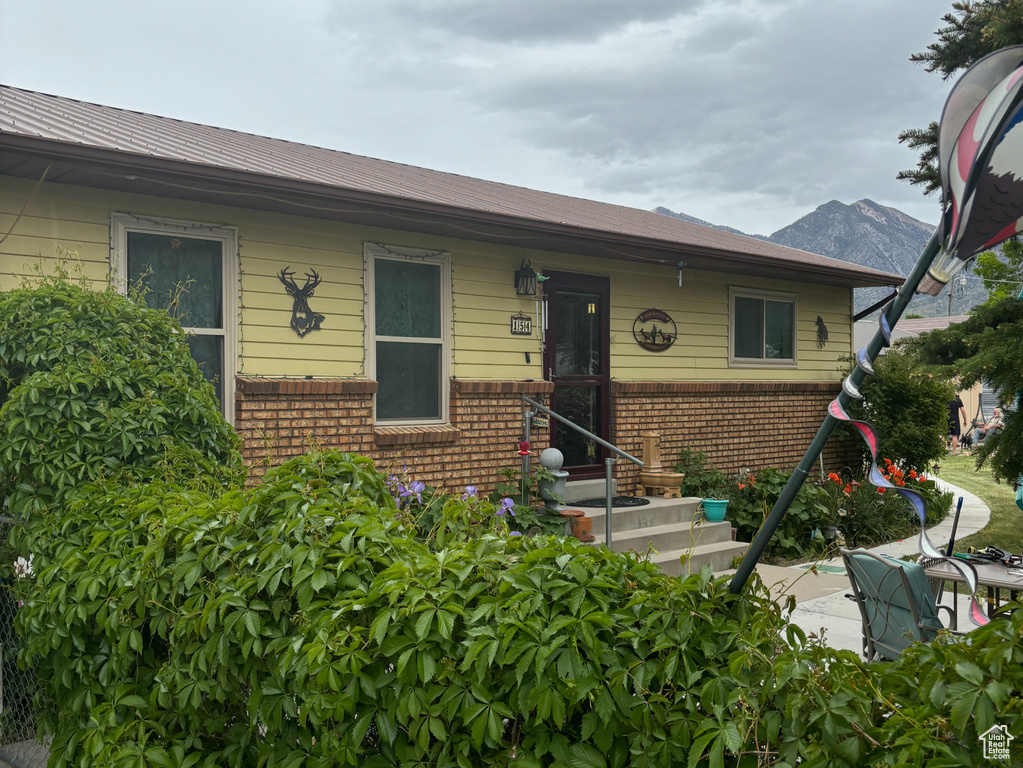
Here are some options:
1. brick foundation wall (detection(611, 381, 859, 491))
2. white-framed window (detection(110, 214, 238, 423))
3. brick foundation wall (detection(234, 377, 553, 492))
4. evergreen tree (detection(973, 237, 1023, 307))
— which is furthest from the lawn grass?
white-framed window (detection(110, 214, 238, 423))

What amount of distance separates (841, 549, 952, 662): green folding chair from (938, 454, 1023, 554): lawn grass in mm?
4278

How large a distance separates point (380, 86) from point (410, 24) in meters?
12.2

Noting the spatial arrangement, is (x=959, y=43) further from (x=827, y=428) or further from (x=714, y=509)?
(x=827, y=428)

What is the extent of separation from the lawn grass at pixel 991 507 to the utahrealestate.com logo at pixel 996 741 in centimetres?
761

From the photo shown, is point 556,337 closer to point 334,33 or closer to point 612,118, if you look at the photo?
point 334,33

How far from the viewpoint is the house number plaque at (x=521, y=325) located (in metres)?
8.17

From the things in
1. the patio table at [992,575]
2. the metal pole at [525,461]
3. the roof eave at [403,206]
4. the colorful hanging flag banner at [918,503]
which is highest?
the roof eave at [403,206]

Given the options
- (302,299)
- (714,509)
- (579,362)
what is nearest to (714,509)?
(714,509)

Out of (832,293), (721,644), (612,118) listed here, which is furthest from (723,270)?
(612,118)

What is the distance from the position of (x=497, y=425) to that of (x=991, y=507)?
949 centimetres

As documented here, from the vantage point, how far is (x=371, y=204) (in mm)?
6410

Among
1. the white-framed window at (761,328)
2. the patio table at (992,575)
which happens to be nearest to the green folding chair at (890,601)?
the patio table at (992,575)

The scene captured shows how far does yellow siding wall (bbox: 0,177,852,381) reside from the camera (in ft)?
18.5

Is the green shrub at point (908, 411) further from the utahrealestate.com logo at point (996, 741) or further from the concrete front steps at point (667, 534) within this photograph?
the utahrealestate.com logo at point (996, 741)
